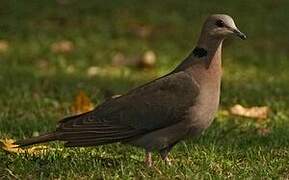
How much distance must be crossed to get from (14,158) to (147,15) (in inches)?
361

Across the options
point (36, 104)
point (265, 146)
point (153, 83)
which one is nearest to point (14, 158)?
point (153, 83)

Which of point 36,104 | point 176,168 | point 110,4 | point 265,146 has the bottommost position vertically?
point 110,4

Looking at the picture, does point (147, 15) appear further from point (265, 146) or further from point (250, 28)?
point (265, 146)

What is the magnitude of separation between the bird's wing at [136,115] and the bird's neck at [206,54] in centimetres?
12

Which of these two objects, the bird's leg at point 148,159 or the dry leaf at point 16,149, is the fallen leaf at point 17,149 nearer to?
the dry leaf at point 16,149

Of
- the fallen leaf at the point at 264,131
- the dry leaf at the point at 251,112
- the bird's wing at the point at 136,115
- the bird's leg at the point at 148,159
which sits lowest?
the dry leaf at the point at 251,112

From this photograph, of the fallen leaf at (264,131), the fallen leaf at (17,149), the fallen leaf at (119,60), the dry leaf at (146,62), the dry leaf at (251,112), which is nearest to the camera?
the fallen leaf at (17,149)

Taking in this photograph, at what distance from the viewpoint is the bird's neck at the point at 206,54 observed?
6.22 m

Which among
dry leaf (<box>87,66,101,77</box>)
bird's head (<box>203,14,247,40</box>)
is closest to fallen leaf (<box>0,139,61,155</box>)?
Answer: bird's head (<box>203,14,247,40</box>)

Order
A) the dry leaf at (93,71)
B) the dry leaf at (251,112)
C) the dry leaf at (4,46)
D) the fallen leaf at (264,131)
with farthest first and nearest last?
the dry leaf at (4,46), the dry leaf at (93,71), the dry leaf at (251,112), the fallen leaf at (264,131)

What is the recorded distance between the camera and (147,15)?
1517 cm

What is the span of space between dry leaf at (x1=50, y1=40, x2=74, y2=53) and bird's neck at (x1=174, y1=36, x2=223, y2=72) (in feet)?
22.5

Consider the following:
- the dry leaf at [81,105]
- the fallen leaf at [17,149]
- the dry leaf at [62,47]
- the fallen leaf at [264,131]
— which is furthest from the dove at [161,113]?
the dry leaf at [62,47]

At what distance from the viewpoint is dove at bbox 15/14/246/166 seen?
6.00m
